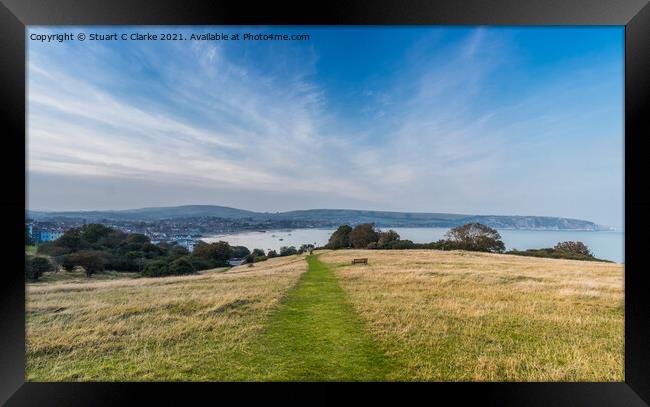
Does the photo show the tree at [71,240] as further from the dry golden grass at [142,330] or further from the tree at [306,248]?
the tree at [306,248]

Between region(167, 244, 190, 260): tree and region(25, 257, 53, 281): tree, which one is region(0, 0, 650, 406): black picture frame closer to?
region(25, 257, 53, 281): tree

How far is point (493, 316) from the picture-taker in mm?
3502

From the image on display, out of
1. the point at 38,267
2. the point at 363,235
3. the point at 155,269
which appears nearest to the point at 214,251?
the point at 155,269

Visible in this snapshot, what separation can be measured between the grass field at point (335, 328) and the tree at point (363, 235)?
2.61 feet

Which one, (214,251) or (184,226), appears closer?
(184,226)

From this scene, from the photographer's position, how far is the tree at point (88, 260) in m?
4.59

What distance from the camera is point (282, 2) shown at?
2.29 meters

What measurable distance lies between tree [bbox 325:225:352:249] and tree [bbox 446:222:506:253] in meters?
2.07

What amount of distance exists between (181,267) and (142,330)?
2298 mm

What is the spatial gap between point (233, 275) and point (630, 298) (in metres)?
5.77

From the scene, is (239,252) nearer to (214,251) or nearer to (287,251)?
(214,251)

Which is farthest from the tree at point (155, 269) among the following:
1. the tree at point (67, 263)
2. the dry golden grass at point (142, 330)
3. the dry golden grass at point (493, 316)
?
the dry golden grass at point (493, 316)

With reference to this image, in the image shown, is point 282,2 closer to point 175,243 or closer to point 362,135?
point 362,135

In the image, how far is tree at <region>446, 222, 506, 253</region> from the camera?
5.01 metres
